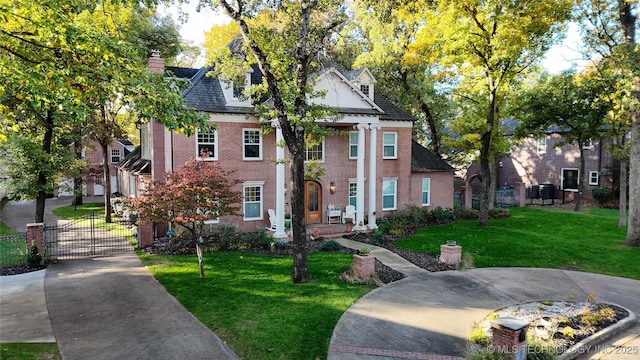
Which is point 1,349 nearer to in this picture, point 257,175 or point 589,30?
point 257,175

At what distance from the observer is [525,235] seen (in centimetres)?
2030

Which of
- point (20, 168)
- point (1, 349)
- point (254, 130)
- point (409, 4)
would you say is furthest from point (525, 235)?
point (20, 168)

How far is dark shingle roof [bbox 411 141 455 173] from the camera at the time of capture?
25.8 meters

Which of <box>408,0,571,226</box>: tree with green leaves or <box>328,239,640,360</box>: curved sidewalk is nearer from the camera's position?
<box>328,239,640,360</box>: curved sidewalk

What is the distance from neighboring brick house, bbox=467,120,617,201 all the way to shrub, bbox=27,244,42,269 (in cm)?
3174

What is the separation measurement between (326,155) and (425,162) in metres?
7.64

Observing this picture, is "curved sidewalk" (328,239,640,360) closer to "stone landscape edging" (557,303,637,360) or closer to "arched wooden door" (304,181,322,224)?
"stone landscape edging" (557,303,637,360)

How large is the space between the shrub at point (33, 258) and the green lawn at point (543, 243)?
14397 mm

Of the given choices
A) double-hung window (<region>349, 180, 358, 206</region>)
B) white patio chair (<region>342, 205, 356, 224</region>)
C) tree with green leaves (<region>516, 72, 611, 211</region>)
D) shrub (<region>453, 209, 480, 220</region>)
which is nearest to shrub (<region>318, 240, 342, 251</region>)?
white patio chair (<region>342, 205, 356, 224</region>)

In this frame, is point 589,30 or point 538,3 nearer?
point 538,3

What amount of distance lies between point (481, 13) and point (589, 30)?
6.43 m

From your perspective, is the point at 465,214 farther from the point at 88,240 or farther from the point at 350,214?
the point at 88,240

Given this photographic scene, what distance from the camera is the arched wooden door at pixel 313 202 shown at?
22.4 meters

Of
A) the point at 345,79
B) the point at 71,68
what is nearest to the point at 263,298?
the point at 71,68
